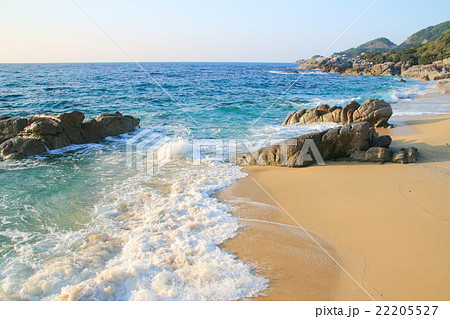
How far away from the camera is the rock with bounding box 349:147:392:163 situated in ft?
22.1

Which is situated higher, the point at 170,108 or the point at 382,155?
the point at 170,108

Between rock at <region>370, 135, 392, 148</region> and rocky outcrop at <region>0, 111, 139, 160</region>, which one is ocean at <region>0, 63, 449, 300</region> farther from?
rock at <region>370, 135, 392, 148</region>

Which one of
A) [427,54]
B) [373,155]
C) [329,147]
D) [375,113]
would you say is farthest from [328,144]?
[427,54]

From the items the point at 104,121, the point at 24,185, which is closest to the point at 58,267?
the point at 24,185

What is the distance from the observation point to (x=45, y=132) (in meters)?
Answer: 9.17

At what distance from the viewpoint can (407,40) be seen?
114625 millimetres

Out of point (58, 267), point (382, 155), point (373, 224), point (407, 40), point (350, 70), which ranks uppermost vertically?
point (407, 40)

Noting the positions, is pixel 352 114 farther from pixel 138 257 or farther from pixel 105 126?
pixel 138 257

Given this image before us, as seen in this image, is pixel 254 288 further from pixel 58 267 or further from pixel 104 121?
pixel 104 121

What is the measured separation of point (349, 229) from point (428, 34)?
129402mm

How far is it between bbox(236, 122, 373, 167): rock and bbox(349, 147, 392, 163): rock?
0.71 feet

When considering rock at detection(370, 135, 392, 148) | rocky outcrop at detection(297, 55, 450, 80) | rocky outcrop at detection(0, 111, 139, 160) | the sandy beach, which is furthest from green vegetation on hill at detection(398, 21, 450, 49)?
rocky outcrop at detection(0, 111, 139, 160)

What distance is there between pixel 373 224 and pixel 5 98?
23310 millimetres
